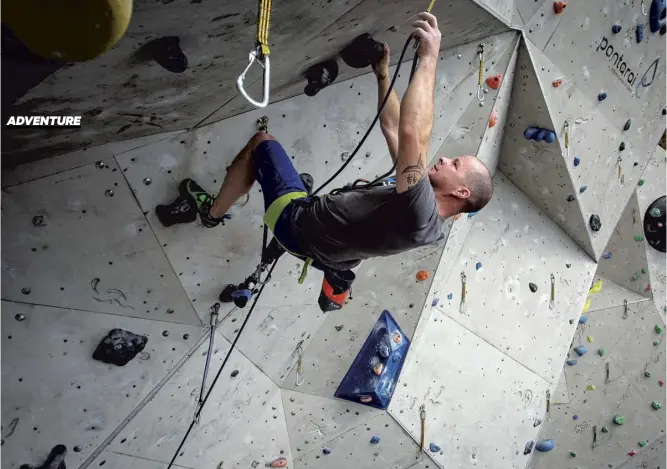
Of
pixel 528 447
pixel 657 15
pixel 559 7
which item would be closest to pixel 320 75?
pixel 559 7

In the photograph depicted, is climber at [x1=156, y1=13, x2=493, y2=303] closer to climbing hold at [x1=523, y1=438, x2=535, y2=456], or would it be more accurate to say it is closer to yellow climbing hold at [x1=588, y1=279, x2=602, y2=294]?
climbing hold at [x1=523, y1=438, x2=535, y2=456]

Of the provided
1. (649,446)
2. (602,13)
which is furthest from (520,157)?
(649,446)

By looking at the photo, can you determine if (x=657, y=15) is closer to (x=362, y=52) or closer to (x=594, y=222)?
(x=594, y=222)

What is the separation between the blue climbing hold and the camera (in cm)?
307

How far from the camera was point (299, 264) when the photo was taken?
257cm

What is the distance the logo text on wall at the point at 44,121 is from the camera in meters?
1.61

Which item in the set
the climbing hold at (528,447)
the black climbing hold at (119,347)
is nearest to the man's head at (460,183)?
the black climbing hold at (119,347)

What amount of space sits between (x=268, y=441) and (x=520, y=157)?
1.82 metres

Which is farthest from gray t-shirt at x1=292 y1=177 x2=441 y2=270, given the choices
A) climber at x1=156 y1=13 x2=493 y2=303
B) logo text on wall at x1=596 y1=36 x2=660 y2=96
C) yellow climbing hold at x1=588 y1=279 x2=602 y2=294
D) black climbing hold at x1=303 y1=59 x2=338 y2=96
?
yellow climbing hold at x1=588 y1=279 x2=602 y2=294

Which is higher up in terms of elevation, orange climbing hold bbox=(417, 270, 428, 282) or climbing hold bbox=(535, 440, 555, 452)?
orange climbing hold bbox=(417, 270, 428, 282)

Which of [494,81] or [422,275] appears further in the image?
[422,275]

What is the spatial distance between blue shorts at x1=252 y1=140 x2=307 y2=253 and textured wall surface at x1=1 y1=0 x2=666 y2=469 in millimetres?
238

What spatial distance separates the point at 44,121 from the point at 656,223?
156 inches

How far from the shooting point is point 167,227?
2.17 meters
